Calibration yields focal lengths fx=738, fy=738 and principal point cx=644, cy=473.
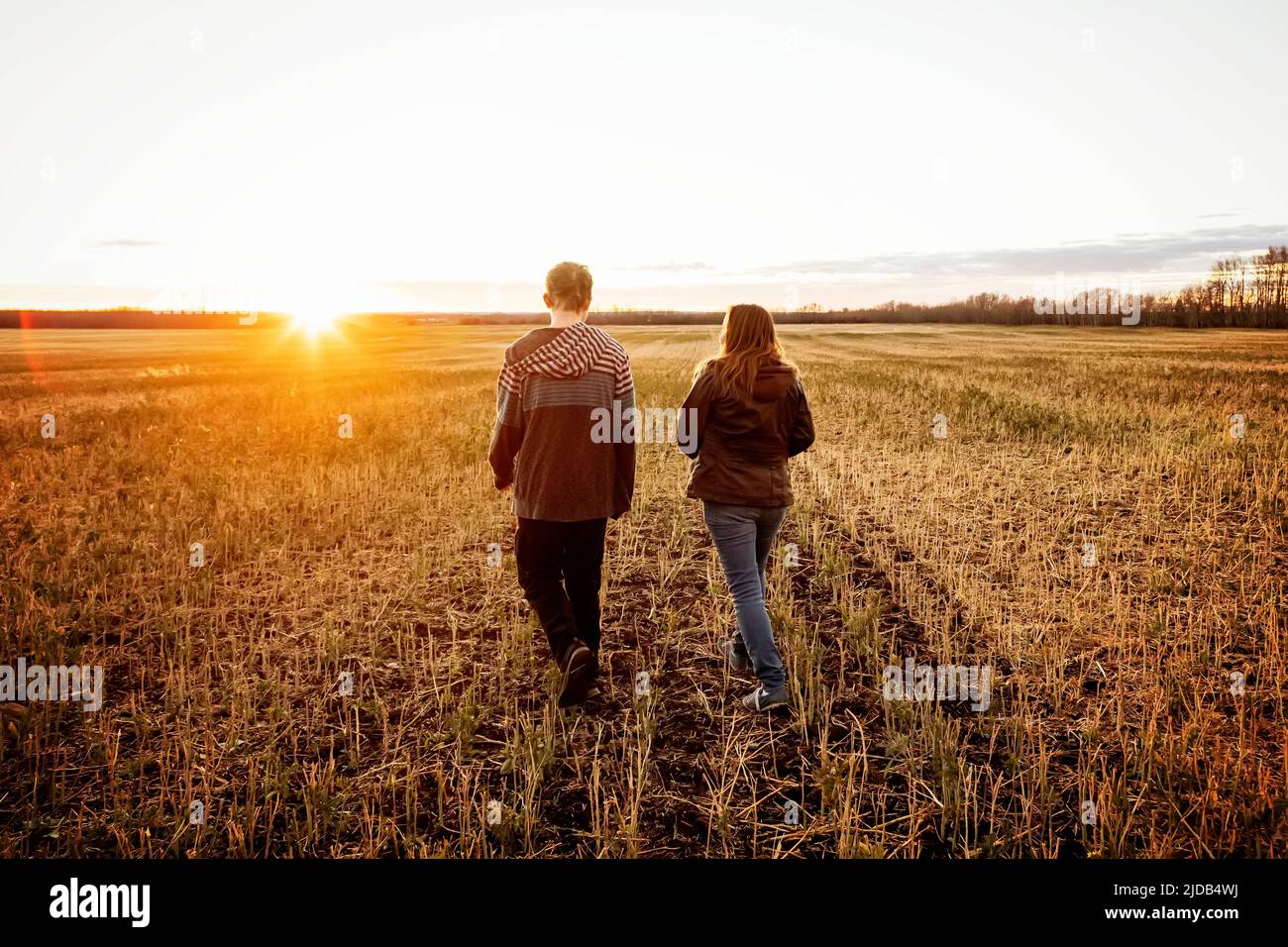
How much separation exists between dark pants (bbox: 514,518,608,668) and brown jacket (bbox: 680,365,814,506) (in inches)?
30.9

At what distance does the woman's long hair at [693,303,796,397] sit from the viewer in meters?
4.25

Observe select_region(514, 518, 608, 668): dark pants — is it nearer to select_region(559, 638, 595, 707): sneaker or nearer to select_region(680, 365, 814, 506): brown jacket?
select_region(559, 638, 595, 707): sneaker

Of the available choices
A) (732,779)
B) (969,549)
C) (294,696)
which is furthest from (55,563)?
(969,549)

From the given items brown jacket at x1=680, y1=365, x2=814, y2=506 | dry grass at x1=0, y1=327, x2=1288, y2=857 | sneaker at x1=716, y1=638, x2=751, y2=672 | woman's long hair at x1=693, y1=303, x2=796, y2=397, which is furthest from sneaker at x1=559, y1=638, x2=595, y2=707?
woman's long hair at x1=693, y1=303, x2=796, y2=397

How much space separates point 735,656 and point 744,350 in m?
2.32

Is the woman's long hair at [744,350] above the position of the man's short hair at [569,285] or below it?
below

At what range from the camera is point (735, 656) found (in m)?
5.38

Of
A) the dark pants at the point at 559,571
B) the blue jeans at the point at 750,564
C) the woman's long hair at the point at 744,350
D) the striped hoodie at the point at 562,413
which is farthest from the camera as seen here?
the dark pants at the point at 559,571

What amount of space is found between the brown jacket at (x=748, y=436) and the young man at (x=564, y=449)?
46 centimetres

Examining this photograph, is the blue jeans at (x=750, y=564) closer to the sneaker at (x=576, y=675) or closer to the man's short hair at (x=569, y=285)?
the sneaker at (x=576, y=675)

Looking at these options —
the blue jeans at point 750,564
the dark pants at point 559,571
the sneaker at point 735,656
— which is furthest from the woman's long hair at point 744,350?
the sneaker at point 735,656

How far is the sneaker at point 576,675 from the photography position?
15.6 feet

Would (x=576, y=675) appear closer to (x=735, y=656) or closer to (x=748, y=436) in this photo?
(x=735, y=656)
